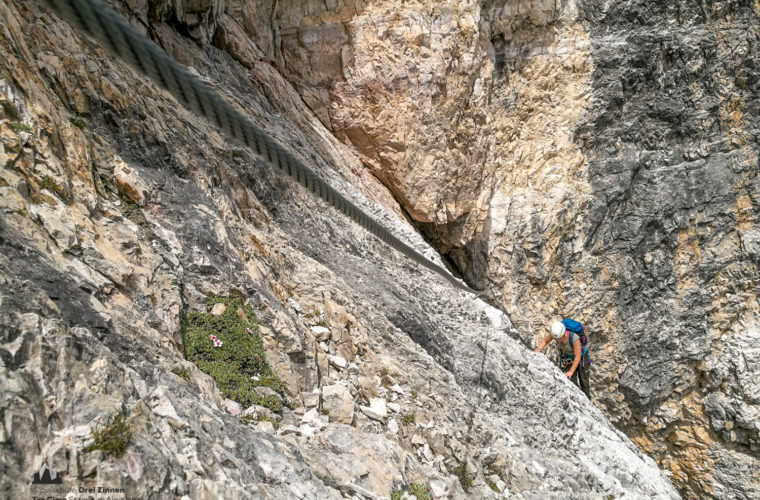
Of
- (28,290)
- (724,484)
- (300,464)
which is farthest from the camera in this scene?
(724,484)

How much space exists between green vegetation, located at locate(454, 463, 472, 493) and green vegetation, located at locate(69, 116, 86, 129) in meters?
4.89

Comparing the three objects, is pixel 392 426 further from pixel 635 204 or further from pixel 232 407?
pixel 635 204

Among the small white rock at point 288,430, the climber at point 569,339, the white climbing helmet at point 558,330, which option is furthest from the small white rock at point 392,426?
the white climbing helmet at point 558,330

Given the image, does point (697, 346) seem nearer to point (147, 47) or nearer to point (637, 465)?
point (637, 465)

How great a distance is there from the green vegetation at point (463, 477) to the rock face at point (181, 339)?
3 cm

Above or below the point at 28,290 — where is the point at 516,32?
above

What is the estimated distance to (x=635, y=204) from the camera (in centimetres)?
1392

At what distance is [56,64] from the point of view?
4.32 m

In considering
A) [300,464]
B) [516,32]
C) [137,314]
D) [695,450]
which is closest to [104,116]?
[137,314]

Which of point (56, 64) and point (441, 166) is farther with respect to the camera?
point (441, 166)

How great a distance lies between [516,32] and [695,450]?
1395 centimetres

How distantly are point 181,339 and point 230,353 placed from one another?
412 mm

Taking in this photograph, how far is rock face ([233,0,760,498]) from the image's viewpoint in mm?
13344

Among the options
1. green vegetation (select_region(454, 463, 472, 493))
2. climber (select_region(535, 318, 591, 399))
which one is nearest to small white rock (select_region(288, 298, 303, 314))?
green vegetation (select_region(454, 463, 472, 493))
